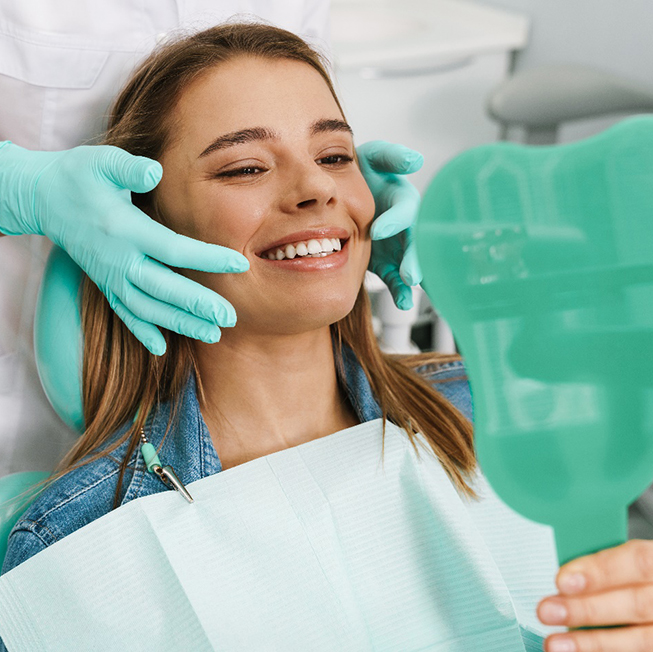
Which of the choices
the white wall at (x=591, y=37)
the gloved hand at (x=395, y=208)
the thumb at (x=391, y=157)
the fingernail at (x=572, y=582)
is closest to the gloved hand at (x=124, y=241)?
the gloved hand at (x=395, y=208)

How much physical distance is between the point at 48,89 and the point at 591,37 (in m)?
1.76

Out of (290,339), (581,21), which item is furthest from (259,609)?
(581,21)

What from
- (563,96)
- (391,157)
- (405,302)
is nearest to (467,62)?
(563,96)

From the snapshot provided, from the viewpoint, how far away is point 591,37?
245 cm

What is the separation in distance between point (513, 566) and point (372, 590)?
0.68ft

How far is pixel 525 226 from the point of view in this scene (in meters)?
0.62

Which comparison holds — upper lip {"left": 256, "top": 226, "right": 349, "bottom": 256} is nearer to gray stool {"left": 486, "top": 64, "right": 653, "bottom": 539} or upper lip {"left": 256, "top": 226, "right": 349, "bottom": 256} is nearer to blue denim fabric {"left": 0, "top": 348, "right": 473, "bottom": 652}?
blue denim fabric {"left": 0, "top": 348, "right": 473, "bottom": 652}

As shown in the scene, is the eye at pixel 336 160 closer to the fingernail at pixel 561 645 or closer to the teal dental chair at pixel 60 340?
the teal dental chair at pixel 60 340

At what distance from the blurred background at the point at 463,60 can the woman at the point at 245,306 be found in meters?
0.74

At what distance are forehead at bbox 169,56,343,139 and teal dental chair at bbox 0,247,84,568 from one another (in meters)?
0.29

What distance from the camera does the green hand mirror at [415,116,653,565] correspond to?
62cm

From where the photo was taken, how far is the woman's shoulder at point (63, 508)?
98cm

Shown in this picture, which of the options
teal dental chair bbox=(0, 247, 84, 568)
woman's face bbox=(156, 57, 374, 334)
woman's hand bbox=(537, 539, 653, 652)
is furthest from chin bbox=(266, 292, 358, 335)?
woman's hand bbox=(537, 539, 653, 652)

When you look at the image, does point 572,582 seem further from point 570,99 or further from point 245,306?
point 570,99
